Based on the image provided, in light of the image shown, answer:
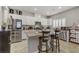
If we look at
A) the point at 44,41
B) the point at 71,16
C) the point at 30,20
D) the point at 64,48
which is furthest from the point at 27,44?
the point at 71,16

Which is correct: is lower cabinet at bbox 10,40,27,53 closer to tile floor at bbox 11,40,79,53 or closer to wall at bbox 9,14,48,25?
tile floor at bbox 11,40,79,53

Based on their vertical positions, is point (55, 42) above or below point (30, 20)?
below

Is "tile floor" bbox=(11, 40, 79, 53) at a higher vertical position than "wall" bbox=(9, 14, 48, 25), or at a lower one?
lower

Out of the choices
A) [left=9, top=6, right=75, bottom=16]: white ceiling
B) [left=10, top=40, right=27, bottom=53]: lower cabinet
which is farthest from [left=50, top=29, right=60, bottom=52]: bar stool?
[left=10, top=40, right=27, bottom=53]: lower cabinet

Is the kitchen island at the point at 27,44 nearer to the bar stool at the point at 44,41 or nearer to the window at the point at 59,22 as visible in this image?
the bar stool at the point at 44,41

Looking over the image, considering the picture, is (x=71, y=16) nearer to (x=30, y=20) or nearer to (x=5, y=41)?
(x=30, y=20)

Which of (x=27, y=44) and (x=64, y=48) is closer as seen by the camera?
(x=64, y=48)

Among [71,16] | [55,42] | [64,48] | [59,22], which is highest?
[71,16]

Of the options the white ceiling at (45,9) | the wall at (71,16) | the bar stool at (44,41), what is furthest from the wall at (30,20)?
the wall at (71,16)

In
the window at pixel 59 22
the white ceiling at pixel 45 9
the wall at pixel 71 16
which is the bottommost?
the window at pixel 59 22
